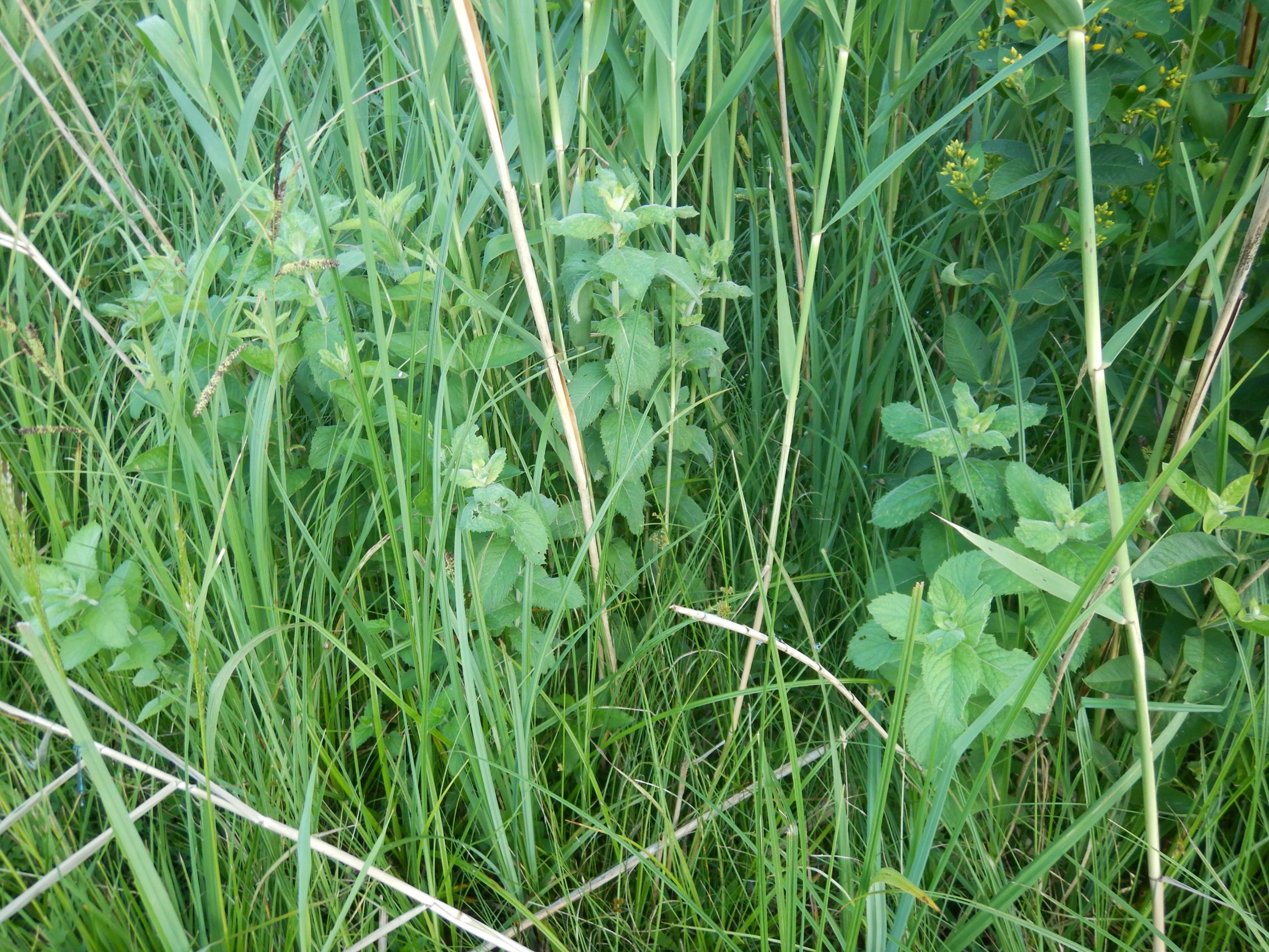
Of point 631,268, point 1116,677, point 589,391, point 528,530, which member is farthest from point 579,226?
point 1116,677

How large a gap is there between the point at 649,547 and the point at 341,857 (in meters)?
0.55

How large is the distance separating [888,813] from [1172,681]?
0.37 metres

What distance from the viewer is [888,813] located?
1.00 meters

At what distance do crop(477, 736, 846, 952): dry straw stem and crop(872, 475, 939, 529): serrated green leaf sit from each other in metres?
0.25

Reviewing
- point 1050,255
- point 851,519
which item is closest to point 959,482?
point 851,519

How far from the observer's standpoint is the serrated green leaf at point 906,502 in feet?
3.23

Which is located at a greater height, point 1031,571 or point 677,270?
point 677,270

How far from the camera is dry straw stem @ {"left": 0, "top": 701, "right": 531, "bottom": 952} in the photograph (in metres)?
0.84

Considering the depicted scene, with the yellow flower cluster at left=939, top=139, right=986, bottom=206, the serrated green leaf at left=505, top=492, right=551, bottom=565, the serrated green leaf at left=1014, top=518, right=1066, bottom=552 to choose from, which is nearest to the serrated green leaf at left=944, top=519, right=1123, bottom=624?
the serrated green leaf at left=1014, top=518, right=1066, bottom=552

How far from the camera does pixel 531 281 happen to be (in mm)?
912

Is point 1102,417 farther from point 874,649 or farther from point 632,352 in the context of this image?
point 632,352

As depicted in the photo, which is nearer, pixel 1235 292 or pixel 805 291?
pixel 1235 292

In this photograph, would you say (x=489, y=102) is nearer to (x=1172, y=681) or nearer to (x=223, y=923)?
(x=223, y=923)

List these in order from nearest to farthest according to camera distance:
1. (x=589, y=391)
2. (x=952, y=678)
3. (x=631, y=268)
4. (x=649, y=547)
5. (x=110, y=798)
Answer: (x=110, y=798) < (x=952, y=678) < (x=631, y=268) < (x=589, y=391) < (x=649, y=547)
